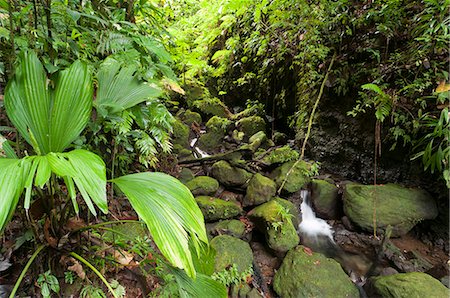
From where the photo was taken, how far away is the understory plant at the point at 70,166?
845mm

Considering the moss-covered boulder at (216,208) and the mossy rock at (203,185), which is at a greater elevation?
the mossy rock at (203,185)

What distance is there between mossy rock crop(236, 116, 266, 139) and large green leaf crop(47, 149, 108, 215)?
483cm

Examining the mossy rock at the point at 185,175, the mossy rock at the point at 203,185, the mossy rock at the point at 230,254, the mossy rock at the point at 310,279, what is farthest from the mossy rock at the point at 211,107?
the mossy rock at the point at 310,279

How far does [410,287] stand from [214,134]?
13.6 feet

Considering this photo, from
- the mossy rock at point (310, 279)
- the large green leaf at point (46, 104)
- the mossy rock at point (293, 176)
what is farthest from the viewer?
the mossy rock at point (293, 176)

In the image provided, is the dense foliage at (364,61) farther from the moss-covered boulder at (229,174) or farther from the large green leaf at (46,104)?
the large green leaf at (46,104)

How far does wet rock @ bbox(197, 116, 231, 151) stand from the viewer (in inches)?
211

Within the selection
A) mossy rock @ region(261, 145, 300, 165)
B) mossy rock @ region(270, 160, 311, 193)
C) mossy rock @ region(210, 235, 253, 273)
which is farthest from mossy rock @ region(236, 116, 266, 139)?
mossy rock @ region(210, 235, 253, 273)

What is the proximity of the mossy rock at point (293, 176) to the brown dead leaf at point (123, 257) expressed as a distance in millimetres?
2621

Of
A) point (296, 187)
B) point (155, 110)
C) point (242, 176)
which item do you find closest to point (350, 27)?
point (296, 187)

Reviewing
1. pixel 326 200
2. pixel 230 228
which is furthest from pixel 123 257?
pixel 326 200

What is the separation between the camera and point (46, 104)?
116 centimetres

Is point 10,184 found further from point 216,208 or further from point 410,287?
point 410,287

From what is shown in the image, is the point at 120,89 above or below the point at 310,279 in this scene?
above
